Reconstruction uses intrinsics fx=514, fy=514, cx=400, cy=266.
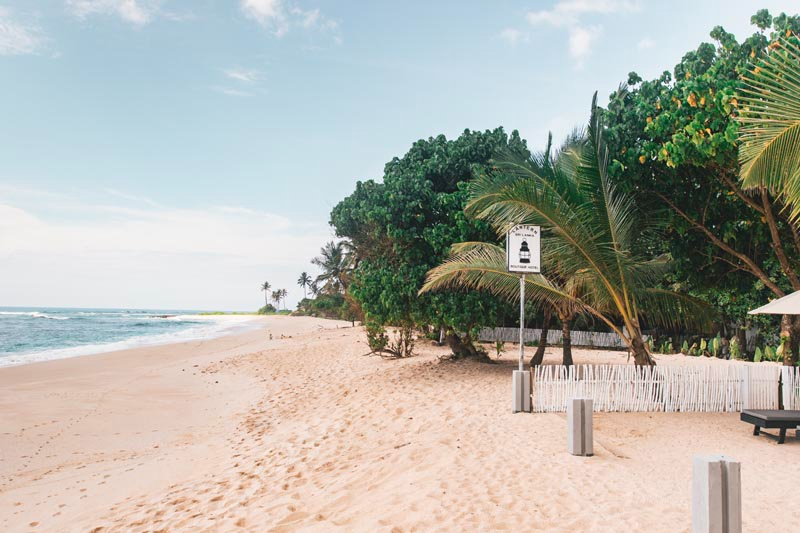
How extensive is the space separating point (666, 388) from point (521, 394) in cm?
265

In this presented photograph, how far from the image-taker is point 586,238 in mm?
8938

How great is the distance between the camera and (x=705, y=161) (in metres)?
8.80

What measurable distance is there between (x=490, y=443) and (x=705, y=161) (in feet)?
20.1

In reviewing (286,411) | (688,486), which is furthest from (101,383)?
(688,486)

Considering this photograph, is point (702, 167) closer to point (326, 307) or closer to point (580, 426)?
point (580, 426)

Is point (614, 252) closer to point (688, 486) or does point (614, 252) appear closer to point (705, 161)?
point (705, 161)

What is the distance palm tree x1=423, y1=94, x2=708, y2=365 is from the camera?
351 inches

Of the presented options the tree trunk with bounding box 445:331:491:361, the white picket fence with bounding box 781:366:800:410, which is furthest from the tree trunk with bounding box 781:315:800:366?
the tree trunk with bounding box 445:331:491:361

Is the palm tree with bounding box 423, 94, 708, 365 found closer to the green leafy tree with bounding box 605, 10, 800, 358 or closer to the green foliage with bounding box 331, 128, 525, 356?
the green leafy tree with bounding box 605, 10, 800, 358

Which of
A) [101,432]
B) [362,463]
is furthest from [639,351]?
[101,432]

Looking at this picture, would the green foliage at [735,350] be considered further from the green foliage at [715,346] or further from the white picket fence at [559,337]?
the white picket fence at [559,337]

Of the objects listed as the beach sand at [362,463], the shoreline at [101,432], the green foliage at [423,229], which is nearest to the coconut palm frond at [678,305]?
the beach sand at [362,463]

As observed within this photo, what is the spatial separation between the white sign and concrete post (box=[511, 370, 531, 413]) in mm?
1770

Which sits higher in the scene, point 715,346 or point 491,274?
point 491,274
